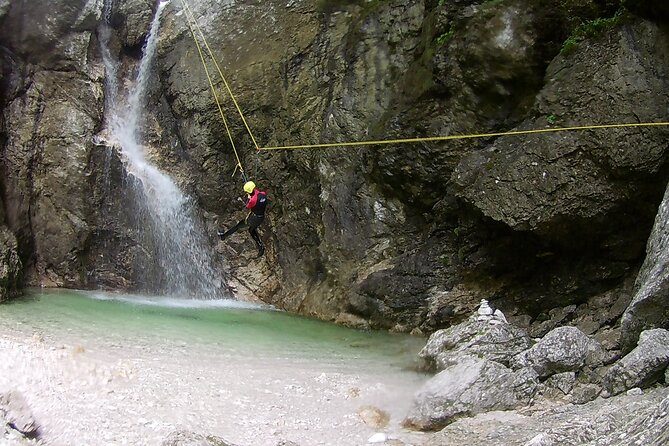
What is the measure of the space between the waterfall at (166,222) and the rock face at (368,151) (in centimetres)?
33

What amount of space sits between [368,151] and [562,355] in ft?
23.4

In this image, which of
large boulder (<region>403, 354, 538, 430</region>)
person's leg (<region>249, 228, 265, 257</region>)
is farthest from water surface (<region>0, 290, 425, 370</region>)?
large boulder (<region>403, 354, 538, 430</region>)

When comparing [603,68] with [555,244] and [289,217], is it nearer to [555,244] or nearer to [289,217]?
[555,244]

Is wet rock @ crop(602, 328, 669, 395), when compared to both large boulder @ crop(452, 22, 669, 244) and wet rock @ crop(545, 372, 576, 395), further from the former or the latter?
large boulder @ crop(452, 22, 669, 244)

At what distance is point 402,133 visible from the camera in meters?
11.5

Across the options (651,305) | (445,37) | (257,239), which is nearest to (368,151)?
(445,37)

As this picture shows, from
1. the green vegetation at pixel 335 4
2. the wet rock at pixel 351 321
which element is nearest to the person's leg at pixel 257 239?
the wet rock at pixel 351 321

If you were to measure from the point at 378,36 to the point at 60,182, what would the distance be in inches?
343

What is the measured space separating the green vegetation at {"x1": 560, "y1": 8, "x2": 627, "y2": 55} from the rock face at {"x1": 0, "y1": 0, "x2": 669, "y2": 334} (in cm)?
8

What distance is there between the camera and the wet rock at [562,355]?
20.4 ft

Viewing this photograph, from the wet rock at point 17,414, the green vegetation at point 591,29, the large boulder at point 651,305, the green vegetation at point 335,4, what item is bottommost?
the wet rock at point 17,414

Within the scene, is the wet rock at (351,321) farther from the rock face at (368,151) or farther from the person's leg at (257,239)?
the person's leg at (257,239)

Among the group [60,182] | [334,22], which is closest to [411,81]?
[334,22]

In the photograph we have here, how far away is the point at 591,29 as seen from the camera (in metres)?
9.55
